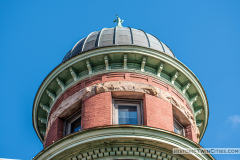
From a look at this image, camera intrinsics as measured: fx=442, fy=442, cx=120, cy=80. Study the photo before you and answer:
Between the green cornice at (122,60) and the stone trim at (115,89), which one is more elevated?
the green cornice at (122,60)

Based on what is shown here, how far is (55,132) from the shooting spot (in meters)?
18.4

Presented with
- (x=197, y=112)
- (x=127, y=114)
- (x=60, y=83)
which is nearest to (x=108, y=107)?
(x=127, y=114)

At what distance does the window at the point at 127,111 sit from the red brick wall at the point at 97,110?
0.41m

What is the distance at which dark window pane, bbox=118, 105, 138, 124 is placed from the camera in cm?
1764

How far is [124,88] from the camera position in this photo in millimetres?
18234

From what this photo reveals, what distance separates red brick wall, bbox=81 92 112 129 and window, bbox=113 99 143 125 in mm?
410

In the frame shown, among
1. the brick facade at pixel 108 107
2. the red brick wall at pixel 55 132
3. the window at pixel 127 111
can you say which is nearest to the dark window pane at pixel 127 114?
the window at pixel 127 111

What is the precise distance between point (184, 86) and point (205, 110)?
1.88 metres

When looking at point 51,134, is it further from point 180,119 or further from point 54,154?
point 180,119

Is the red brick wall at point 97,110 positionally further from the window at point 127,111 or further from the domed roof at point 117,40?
the domed roof at point 117,40

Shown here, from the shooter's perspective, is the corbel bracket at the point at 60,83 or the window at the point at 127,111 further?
the corbel bracket at the point at 60,83

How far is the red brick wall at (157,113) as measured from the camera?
17328 mm

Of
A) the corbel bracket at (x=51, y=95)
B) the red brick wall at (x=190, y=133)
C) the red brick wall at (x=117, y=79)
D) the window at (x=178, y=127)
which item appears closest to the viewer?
the red brick wall at (x=117, y=79)

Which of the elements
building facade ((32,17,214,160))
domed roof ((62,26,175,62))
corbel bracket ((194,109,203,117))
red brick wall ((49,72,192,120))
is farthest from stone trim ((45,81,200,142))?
domed roof ((62,26,175,62))
